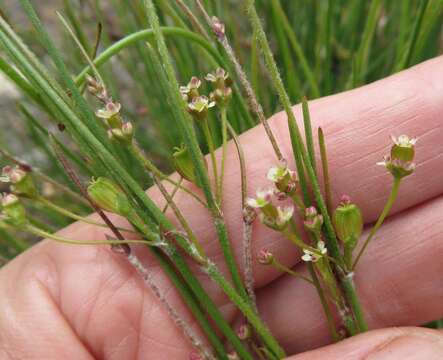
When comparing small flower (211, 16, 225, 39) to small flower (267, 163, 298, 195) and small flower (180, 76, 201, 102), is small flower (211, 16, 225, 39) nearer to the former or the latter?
small flower (180, 76, 201, 102)

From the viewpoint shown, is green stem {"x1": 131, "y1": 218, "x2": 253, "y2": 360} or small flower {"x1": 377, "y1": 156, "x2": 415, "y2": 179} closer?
small flower {"x1": 377, "y1": 156, "x2": 415, "y2": 179}

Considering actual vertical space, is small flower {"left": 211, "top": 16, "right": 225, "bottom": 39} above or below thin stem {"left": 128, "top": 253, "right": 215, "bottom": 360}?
above

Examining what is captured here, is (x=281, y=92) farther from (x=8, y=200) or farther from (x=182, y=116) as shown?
(x=8, y=200)

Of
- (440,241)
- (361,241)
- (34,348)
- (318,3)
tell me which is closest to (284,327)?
(361,241)

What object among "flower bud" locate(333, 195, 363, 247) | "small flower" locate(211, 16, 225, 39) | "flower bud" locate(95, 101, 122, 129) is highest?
"small flower" locate(211, 16, 225, 39)

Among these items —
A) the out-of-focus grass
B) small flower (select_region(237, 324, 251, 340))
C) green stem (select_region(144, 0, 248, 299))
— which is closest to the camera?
green stem (select_region(144, 0, 248, 299))

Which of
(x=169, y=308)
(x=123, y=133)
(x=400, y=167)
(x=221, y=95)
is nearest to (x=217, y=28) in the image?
(x=221, y=95)

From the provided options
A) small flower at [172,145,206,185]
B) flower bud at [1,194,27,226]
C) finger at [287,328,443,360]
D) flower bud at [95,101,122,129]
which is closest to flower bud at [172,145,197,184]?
small flower at [172,145,206,185]

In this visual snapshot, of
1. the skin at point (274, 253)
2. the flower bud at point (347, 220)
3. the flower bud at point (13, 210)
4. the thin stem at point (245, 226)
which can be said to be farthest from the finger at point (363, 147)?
the flower bud at point (13, 210)
